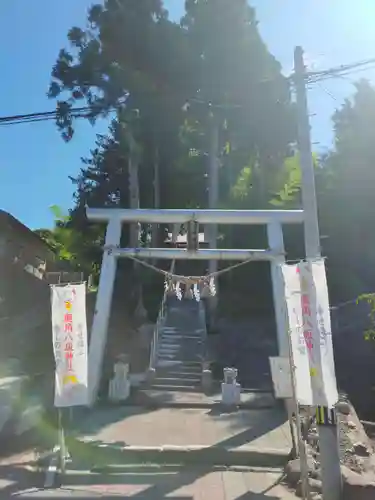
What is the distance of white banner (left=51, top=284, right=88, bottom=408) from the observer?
7.79 metres

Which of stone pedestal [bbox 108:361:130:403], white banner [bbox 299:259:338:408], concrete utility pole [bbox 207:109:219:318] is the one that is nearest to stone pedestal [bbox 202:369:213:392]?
stone pedestal [bbox 108:361:130:403]

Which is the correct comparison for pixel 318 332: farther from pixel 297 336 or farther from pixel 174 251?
pixel 174 251

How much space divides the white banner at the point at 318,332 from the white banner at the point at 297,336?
126 millimetres

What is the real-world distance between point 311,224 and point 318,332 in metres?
1.55

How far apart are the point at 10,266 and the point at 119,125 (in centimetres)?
782

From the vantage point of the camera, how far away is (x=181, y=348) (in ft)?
57.2

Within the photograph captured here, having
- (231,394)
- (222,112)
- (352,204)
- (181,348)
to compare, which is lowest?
(231,394)

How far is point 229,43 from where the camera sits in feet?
66.4

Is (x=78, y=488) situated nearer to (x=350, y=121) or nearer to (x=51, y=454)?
(x=51, y=454)

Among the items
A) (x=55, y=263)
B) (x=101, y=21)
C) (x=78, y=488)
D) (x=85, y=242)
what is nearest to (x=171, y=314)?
(x=85, y=242)

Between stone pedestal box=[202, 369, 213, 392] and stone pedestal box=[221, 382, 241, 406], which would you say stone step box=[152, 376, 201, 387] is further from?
stone pedestal box=[221, 382, 241, 406]

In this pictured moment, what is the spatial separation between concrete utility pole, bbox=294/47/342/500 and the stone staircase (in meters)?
8.54

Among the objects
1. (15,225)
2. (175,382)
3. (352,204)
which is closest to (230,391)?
(175,382)

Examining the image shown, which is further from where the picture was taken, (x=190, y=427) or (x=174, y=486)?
(x=190, y=427)
